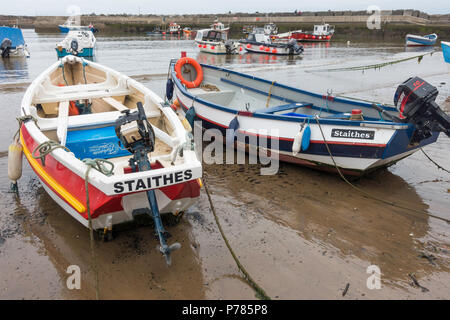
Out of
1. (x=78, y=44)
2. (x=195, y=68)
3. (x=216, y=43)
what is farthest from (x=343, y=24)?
(x=195, y=68)

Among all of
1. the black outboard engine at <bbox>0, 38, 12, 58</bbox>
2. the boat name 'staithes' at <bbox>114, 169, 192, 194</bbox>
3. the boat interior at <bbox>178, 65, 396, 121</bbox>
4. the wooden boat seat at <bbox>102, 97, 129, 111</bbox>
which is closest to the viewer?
the boat name 'staithes' at <bbox>114, 169, 192, 194</bbox>

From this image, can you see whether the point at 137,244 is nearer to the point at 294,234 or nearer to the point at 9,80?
the point at 294,234

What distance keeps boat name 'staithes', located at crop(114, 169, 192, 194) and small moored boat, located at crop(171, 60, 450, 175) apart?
2860 millimetres

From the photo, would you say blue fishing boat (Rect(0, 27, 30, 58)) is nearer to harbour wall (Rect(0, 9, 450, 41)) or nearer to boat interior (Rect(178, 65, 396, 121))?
boat interior (Rect(178, 65, 396, 121))

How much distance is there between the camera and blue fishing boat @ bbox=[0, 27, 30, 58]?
24031mm

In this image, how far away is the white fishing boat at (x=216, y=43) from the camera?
3074 cm

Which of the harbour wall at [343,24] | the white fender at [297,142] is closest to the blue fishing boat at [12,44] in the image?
the white fender at [297,142]

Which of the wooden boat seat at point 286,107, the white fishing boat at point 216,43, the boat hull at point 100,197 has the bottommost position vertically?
the boat hull at point 100,197

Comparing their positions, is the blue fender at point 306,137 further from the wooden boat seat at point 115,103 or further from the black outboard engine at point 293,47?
the black outboard engine at point 293,47

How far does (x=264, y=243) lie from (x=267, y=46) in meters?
29.8

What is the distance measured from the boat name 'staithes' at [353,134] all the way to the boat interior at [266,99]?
622mm

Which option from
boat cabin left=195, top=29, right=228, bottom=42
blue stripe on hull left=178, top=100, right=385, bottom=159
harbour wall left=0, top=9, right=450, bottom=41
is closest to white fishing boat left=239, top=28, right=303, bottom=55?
boat cabin left=195, top=29, right=228, bottom=42

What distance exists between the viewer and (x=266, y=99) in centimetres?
879

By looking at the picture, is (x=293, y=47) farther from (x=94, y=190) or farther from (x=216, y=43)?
(x=94, y=190)
